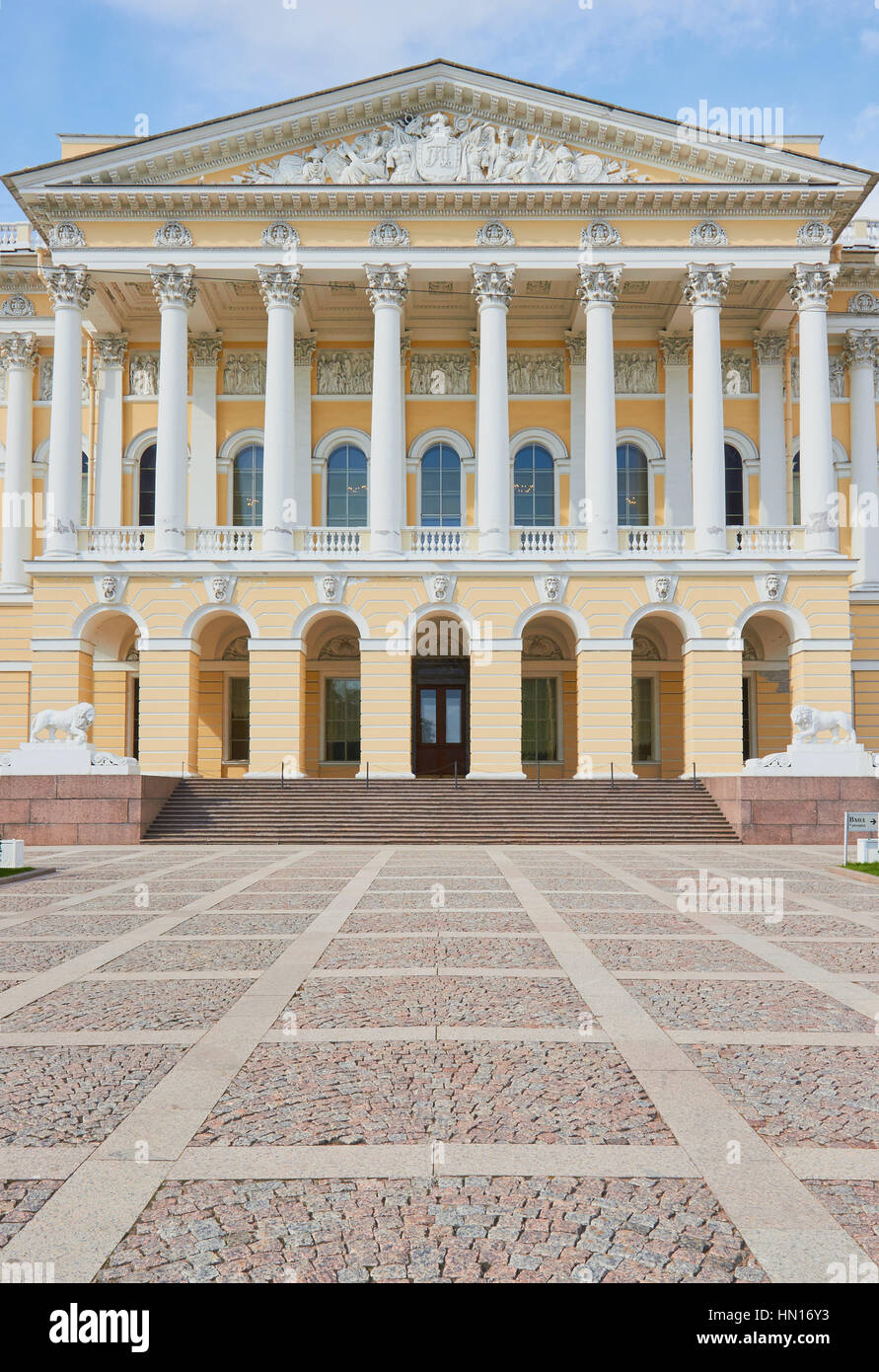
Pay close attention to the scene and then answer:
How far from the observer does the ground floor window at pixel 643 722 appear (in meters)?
35.3

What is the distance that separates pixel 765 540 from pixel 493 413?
8775 mm

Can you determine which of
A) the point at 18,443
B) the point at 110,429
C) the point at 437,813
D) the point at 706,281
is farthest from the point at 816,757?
the point at 18,443

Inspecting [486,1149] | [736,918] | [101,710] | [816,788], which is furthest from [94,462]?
[486,1149]

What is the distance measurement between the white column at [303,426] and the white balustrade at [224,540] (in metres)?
3.71

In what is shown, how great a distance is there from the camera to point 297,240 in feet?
106

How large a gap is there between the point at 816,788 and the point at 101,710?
2146cm

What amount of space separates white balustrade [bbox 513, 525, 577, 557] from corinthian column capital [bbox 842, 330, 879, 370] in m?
12.7

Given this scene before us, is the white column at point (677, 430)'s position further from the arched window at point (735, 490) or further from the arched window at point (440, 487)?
the arched window at point (440, 487)

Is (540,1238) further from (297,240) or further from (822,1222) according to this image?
(297,240)

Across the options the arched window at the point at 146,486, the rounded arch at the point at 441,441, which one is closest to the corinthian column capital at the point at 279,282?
the rounded arch at the point at 441,441

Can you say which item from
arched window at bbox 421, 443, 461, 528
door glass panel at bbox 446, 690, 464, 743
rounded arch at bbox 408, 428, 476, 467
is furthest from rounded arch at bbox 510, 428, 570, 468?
door glass panel at bbox 446, 690, 464, 743

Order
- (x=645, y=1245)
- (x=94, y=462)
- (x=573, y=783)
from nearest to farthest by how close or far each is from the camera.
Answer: (x=645, y=1245) → (x=573, y=783) → (x=94, y=462)
